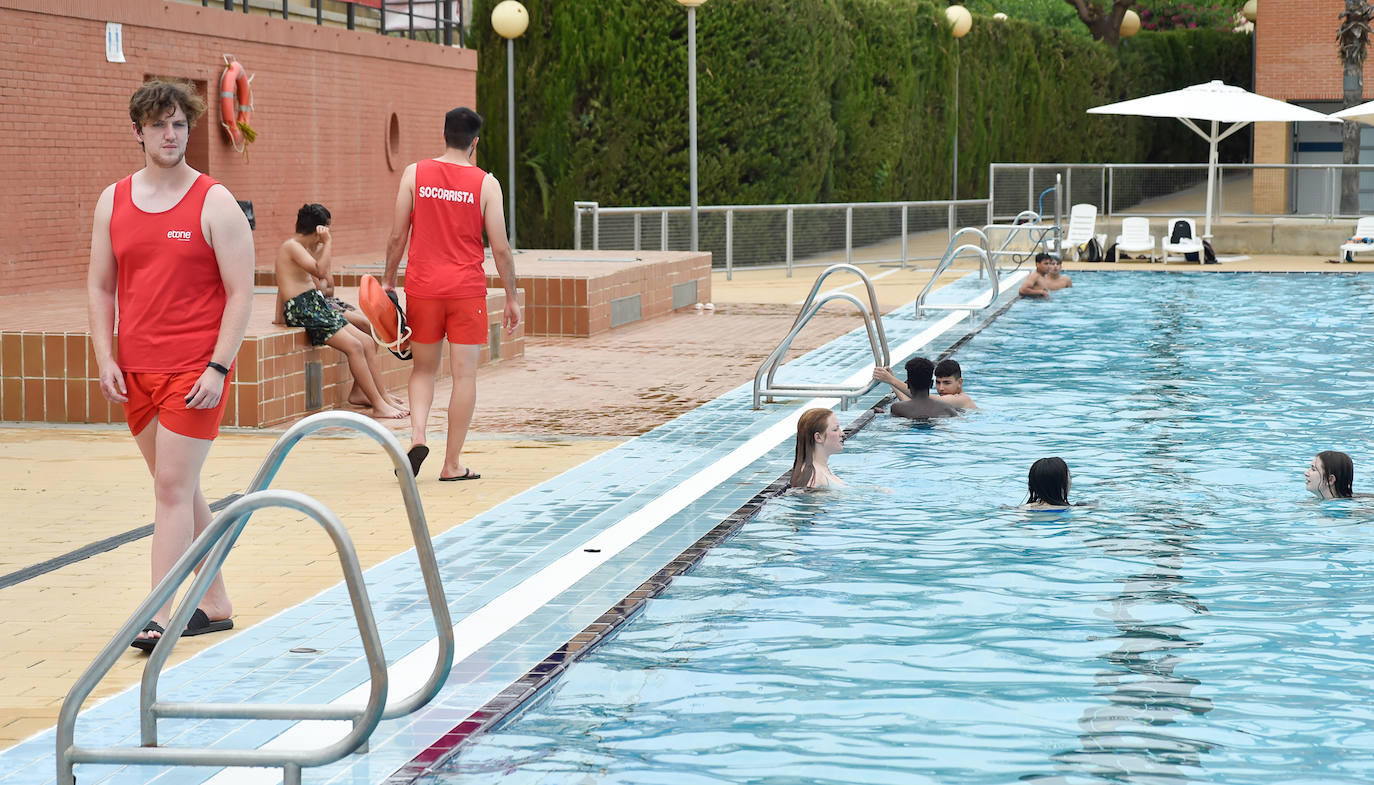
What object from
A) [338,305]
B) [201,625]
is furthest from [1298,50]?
[201,625]

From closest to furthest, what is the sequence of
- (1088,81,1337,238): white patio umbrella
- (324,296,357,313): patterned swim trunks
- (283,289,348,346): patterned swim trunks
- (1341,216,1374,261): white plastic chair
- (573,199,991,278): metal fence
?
(283,289,348,346): patterned swim trunks → (324,296,357,313): patterned swim trunks → (573,199,991,278): metal fence → (1341,216,1374,261): white plastic chair → (1088,81,1337,238): white patio umbrella

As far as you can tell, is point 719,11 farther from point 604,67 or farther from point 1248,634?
point 1248,634

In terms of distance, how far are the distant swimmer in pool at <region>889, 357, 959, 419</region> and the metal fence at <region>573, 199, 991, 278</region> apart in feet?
38.0

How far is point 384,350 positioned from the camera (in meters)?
11.9

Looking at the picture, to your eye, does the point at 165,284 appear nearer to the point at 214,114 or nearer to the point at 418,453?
the point at 418,453

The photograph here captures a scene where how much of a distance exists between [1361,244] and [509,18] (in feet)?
43.9

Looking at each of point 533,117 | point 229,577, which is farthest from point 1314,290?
point 229,577

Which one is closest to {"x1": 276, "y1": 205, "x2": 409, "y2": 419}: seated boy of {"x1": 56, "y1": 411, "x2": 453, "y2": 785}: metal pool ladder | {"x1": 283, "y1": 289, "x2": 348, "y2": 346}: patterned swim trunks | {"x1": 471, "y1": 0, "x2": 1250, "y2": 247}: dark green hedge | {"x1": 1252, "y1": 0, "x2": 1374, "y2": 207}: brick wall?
{"x1": 283, "y1": 289, "x2": 348, "y2": 346}: patterned swim trunks

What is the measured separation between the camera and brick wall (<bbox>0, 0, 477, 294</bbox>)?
555 inches

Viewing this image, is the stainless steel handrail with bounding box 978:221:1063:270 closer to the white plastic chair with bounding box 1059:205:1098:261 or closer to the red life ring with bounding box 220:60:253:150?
the white plastic chair with bounding box 1059:205:1098:261

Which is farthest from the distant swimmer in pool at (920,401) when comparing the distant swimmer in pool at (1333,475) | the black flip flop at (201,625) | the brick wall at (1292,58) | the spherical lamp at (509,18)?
the brick wall at (1292,58)

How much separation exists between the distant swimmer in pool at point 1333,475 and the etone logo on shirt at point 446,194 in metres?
4.35

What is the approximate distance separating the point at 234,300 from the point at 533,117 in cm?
2285

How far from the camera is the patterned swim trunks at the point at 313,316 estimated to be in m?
10.6
